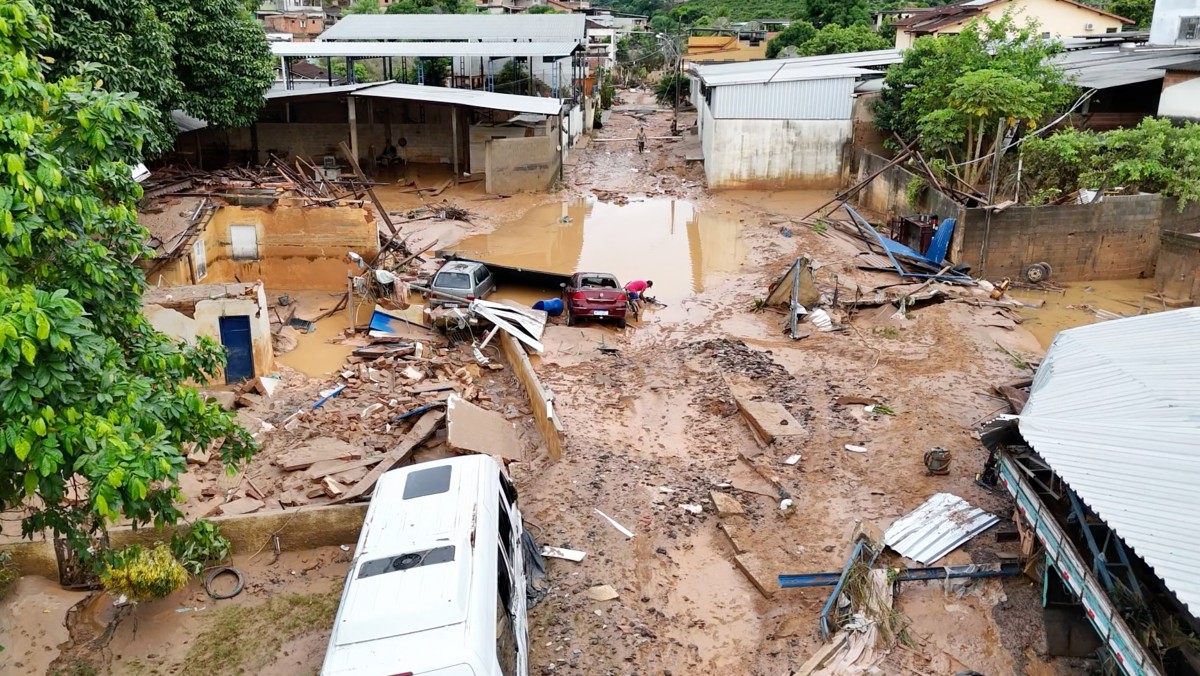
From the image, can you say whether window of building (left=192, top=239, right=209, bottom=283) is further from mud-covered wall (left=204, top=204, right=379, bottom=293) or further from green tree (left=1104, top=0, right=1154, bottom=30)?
green tree (left=1104, top=0, right=1154, bottom=30)

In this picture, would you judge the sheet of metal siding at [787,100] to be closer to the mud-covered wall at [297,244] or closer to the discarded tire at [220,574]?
the mud-covered wall at [297,244]

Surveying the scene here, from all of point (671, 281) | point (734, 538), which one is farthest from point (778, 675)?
point (671, 281)

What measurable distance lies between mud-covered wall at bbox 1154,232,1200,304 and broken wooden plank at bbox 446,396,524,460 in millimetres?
16045

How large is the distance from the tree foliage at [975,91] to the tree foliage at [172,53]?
20019mm

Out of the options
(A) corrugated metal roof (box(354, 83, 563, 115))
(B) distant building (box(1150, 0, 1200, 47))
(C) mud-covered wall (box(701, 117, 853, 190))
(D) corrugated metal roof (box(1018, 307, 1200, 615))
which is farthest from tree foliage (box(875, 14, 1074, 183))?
(D) corrugated metal roof (box(1018, 307, 1200, 615))

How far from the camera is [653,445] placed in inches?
523

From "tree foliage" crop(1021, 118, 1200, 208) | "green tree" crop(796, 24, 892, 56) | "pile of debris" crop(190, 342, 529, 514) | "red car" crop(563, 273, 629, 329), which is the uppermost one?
"green tree" crop(796, 24, 892, 56)

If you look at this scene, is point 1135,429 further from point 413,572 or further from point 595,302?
point 595,302

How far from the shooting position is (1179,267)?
20.0 metres

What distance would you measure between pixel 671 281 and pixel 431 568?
17.4 meters

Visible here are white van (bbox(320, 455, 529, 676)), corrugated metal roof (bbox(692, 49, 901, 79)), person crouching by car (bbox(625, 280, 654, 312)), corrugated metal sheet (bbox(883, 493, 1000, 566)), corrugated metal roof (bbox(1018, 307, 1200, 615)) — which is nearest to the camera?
corrugated metal roof (bbox(1018, 307, 1200, 615))

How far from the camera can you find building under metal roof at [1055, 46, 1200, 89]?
27.0 meters

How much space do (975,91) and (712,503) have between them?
18004mm

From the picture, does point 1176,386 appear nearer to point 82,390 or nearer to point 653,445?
point 653,445
